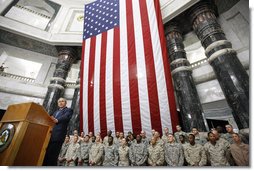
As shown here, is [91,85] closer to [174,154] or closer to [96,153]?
[96,153]

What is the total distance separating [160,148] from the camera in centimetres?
281

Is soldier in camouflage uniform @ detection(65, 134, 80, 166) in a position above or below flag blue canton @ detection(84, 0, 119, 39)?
below

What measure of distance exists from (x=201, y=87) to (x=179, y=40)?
171 cm

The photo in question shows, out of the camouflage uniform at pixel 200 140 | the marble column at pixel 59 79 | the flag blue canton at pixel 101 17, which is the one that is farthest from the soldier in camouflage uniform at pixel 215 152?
the marble column at pixel 59 79

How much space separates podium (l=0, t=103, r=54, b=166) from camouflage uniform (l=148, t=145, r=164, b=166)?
1830 millimetres

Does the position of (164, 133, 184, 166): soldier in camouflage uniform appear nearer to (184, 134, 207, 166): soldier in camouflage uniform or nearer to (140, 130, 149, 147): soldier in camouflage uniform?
(184, 134, 207, 166): soldier in camouflage uniform

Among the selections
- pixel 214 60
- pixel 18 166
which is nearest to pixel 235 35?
pixel 214 60

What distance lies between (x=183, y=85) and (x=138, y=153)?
A: 87.7 inches

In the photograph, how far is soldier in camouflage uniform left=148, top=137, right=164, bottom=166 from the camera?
2.71m

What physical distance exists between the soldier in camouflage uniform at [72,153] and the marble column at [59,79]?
2.02 metres

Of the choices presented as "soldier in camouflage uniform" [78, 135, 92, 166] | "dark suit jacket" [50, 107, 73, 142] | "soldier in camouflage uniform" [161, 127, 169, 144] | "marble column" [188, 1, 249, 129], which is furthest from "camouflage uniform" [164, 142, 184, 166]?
"dark suit jacket" [50, 107, 73, 142]

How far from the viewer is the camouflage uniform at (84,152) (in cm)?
330

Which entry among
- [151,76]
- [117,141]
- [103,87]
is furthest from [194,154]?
[103,87]

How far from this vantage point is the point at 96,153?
3174 mm
